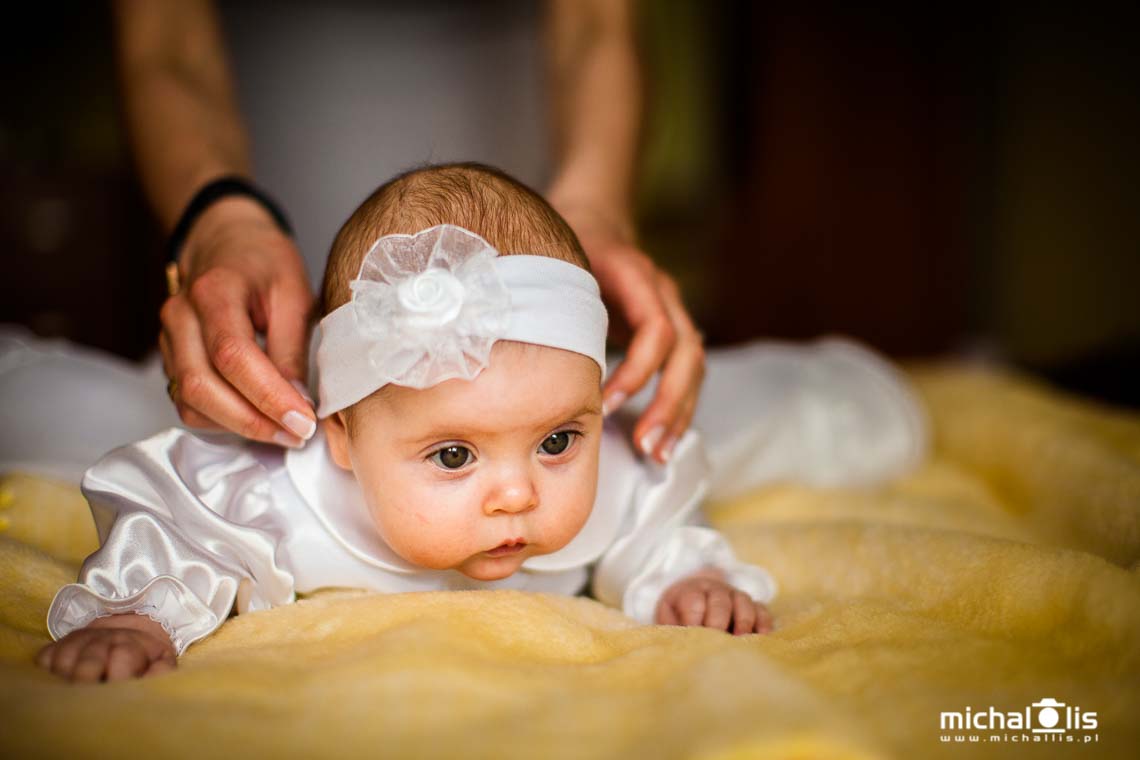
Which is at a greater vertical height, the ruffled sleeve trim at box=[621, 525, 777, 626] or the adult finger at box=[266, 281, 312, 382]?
the adult finger at box=[266, 281, 312, 382]

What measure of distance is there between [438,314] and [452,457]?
14 centimetres

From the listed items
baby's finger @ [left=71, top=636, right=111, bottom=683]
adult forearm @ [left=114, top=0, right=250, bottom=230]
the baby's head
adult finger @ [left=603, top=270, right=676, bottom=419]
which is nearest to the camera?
baby's finger @ [left=71, top=636, right=111, bottom=683]

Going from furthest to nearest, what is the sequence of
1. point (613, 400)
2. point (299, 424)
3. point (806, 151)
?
1. point (806, 151)
2. point (613, 400)
3. point (299, 424)

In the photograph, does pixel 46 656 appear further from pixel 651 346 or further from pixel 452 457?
pixel 651 346

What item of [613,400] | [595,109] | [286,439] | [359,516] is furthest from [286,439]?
[595,109]

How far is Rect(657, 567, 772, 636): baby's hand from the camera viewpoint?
1008mm

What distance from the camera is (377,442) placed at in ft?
3.07

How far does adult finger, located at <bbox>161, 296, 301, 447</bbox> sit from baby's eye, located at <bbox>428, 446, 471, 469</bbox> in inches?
7.0

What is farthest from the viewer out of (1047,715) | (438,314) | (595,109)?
(595,109)

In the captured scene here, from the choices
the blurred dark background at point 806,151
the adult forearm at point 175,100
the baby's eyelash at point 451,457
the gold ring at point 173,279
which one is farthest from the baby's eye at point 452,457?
the blurred dark background at point 806,151

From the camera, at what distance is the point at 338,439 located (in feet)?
3.33

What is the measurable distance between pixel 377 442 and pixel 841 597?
1.81 ft

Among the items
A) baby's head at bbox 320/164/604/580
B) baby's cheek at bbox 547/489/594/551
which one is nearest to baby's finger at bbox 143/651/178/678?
baby's head at bbox 320/164/604/580

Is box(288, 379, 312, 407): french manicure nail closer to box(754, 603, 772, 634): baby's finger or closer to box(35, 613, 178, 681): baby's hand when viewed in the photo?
box(35, 613, 178, 681): baby's hand
